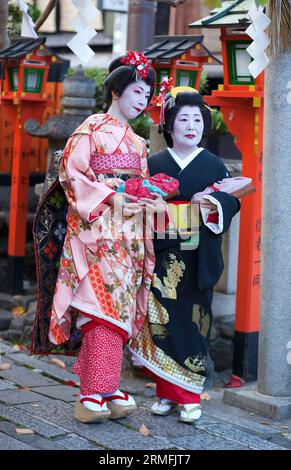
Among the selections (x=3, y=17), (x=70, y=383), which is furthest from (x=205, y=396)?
(x=3, y=17)

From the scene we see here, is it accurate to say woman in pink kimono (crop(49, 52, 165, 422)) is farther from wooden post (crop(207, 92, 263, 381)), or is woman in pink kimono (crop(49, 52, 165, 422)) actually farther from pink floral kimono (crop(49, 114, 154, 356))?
wooden post (crop(207, 92, 263, 381))

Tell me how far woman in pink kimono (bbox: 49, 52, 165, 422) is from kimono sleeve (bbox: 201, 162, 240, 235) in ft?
1.00

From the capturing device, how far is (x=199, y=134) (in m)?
5.44

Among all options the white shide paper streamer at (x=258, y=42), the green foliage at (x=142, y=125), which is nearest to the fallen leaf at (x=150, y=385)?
the white shide paper streamer at (x=258, y=42)

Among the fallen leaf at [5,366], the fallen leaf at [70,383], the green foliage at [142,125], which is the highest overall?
the green foliage at [142,125]

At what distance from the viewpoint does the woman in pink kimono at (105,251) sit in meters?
5.19

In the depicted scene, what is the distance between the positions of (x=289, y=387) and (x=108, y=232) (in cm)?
163

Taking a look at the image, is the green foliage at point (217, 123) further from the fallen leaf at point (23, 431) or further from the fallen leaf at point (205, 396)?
the fallen leaf at point (23, 431)

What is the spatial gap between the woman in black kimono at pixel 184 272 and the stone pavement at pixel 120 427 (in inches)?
9.2

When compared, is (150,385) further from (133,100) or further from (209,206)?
(133,100)

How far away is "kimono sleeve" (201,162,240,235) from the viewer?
17.3 feet

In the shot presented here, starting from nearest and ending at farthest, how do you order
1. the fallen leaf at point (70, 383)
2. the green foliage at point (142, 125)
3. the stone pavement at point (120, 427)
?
the stone pavement at point (120, 427) < the fallen leaf at point (70, 383) < the green foliage at point (142, 125)

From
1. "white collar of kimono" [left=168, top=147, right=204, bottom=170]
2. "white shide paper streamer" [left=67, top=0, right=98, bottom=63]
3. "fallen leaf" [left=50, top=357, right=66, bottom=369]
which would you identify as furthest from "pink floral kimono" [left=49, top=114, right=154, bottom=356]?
"fallen leaf" [left=50, top=357, right=66, bottom=369]

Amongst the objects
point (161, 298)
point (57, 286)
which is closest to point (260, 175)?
point (161, 298)
